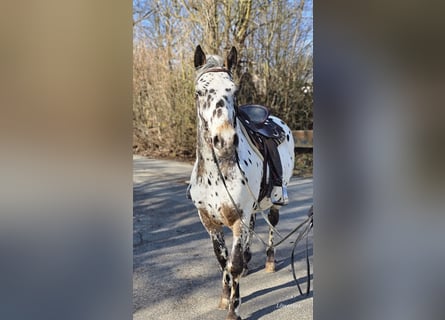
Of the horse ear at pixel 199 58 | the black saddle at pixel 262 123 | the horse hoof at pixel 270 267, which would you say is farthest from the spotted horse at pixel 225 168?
the horse hoof at pixel 270 267

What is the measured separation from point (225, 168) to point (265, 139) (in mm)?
424

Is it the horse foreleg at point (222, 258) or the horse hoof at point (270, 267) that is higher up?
the horse foreleg at point (222, 258)

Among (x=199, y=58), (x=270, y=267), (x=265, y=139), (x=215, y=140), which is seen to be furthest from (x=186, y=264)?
(x=199, y=58)

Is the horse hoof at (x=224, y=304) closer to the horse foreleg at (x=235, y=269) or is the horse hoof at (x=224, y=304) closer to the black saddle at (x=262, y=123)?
the horse foreleg at (x=235, y=269)

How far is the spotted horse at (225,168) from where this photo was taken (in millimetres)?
1216

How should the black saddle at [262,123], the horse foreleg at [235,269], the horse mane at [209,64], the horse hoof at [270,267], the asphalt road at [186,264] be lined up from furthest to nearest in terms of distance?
the horse hoof at [270,267] < the black saddle at [262,123] < the asphalt road at [186,264] < the horse foreleg at [235,269] < the horse mane at [209,64]

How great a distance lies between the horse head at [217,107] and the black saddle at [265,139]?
0.30 metres

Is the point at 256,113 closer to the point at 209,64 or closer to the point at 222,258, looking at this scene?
the point at 209,64

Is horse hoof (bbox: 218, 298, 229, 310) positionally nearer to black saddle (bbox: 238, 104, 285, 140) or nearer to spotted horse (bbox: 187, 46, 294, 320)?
spotted horse (bbox: 187, 46, 294, 320)

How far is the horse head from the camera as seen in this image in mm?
1190
